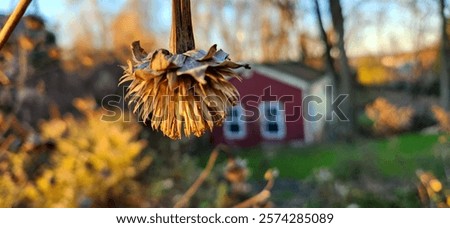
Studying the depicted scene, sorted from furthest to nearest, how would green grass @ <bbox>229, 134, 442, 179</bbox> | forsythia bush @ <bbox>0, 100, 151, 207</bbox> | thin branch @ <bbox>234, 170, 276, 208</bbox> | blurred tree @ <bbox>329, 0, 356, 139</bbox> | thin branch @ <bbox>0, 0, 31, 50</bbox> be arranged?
green grass @ <bbox>229, 134, 442, 179</bbox>
blurred tree @ <bbox>329, 0, 356, 139</bbox>
forsythia bush @ <bbox>0, 100, 151, 207</bbox>
thin branch @ <bbox>234, 170, 276, 208</bbox>
thin branch @ <bbox>0, 0, 31, 50</bbox>

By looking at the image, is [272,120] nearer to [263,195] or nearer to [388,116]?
[388,116]

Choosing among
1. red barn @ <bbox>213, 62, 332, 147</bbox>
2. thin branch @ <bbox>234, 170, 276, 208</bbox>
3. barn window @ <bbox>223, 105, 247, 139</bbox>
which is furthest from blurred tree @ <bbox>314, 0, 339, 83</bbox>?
thin branch @ <bbox>234, 170, 276, 208</bbox>

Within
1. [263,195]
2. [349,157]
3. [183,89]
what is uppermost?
[183,89]

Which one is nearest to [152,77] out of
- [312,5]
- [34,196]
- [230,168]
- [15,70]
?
[230,168]

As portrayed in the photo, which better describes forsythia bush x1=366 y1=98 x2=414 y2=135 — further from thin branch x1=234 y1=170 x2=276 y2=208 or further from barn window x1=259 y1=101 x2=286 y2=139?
thin branch x1=234 y1=170 x2=276 y2=208

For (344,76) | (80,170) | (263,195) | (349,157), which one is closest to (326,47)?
(344,76)

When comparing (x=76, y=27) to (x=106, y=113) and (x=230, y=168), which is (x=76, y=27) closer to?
(x=106, y=113)

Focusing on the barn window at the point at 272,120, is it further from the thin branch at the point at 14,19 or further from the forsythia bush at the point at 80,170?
the thin branch at the point at 14,19

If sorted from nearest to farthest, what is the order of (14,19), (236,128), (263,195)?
(14,19) < (263,195) < (236,128)
